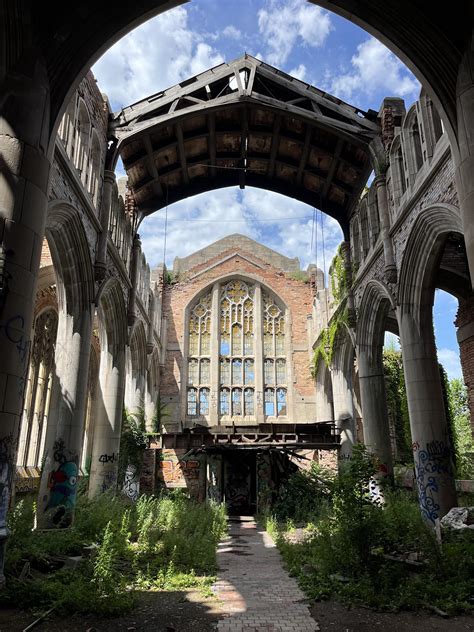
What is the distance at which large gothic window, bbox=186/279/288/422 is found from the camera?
91.5 ft

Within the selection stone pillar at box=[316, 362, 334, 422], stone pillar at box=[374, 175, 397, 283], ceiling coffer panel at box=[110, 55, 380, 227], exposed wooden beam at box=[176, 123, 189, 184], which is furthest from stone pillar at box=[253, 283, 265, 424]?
stone pillar at box=[374, 175, 397, 283]

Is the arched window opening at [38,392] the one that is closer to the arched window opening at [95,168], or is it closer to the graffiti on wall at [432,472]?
the arched window opening at [95,168]

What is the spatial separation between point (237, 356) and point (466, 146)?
22.7m

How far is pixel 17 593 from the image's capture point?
628cm

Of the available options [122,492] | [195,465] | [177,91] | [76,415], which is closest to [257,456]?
[195,465]

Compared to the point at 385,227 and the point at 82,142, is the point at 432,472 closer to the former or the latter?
the point at 385,227

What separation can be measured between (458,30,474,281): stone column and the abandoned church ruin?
4 cm

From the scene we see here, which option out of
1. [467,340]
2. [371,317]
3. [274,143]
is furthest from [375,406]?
[274,143]

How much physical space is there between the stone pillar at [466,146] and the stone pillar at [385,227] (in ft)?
23.9

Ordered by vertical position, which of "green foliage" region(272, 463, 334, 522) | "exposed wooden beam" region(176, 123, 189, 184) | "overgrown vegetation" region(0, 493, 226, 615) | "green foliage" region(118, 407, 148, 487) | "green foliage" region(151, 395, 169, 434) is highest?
"exposed wooden beam" region(176, 123, 189, 184)

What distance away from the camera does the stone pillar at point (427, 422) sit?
1171 cm

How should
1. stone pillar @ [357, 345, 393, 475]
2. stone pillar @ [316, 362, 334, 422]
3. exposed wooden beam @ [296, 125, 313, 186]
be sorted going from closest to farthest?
stone pillar @ [357, 345, 393, 475] < exposed wooden beam @ [296, 125, 313, 186] < stone pillar @ [316, 362, 334, 422]

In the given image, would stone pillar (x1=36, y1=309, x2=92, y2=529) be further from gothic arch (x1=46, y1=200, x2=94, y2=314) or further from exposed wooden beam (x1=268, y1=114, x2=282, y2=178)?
exposed wooden beam (x1=268, y1=114, x2=282, y2=178)

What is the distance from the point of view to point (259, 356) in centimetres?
2878
